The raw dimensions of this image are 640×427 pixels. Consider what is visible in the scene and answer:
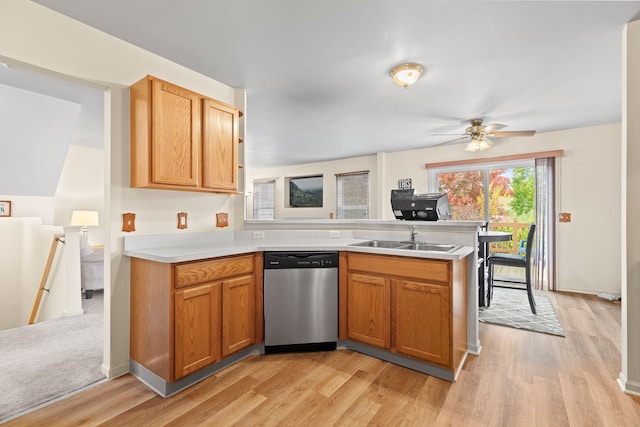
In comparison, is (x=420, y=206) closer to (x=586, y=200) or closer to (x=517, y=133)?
(x=517, y=133)

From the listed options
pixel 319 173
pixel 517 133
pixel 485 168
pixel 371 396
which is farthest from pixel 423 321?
pixel 319 173

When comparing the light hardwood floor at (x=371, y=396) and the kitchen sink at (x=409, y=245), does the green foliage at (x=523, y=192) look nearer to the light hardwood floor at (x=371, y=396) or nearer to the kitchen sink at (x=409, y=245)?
the light hardwood floor at (x=371, y=396)

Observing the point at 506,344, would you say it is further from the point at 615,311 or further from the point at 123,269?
the point at 123,269

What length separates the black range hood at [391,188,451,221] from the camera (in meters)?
2.67

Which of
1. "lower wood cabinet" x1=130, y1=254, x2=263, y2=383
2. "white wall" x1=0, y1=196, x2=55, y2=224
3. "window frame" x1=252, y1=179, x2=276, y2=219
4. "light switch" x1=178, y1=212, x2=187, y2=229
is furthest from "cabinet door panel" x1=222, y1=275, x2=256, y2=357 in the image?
"window frame" x1=252, y1=179, x2=276, y2=219

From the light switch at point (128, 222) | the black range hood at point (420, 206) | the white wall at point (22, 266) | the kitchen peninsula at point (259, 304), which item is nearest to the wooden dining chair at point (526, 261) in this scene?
the black range hood at point (420, 206)

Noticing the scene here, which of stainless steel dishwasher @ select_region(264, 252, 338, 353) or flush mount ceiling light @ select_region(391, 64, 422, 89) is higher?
flush mount ceiling light @ select_region(391, 64, 422, 89)

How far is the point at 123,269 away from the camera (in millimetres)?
2176

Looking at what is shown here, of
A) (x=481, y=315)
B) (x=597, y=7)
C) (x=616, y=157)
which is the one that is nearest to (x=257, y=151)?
(x=481, y=315)

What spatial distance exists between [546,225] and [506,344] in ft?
8.89

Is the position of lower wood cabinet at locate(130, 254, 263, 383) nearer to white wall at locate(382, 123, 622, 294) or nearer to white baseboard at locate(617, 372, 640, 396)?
white baseboard at locate(617, 372, 640, 396)

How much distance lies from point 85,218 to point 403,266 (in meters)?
5.22

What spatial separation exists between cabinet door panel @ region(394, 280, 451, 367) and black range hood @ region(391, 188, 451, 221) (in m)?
0.79

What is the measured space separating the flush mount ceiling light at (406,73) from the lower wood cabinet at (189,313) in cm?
196
